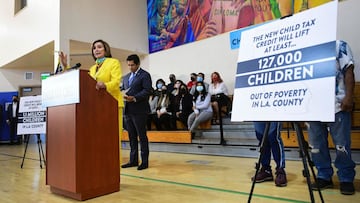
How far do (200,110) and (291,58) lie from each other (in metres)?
3.40

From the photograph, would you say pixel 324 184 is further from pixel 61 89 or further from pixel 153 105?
pixel 153 105

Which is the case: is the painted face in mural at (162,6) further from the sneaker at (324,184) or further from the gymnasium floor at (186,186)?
the sneaker at (324,184)

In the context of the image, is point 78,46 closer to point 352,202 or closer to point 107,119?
point 107,119

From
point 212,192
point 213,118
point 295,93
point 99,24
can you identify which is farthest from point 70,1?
point 295,93

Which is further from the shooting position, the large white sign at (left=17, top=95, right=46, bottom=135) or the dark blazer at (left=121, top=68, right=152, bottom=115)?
the large white sign at (left=17, top=95, right=46, bottom=135)

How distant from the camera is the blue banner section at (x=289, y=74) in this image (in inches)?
54.4

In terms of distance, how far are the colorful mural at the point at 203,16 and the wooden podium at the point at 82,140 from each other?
422 cm

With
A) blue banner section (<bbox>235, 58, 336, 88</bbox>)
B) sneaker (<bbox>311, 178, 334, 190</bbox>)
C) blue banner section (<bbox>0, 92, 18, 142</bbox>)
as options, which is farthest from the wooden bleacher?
blue banner section (<bbox>0, 92, 18, 142</bbox>)

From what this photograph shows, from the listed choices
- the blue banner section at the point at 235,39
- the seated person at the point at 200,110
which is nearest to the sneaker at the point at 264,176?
the seated person at the point at 200,110

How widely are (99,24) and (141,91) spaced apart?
13.7 ft

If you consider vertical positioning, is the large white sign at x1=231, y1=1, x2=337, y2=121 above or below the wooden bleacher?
above

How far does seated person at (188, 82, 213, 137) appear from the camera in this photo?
480 centimetres

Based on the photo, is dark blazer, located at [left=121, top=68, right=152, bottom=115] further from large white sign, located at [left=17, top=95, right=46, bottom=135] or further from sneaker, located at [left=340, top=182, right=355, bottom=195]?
sneaker, located at [left=340, top=182, right=355, bottom=195]

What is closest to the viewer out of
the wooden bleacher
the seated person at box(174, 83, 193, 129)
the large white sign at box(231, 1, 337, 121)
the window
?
the large white sign at box(231, 1, 337, 121)
